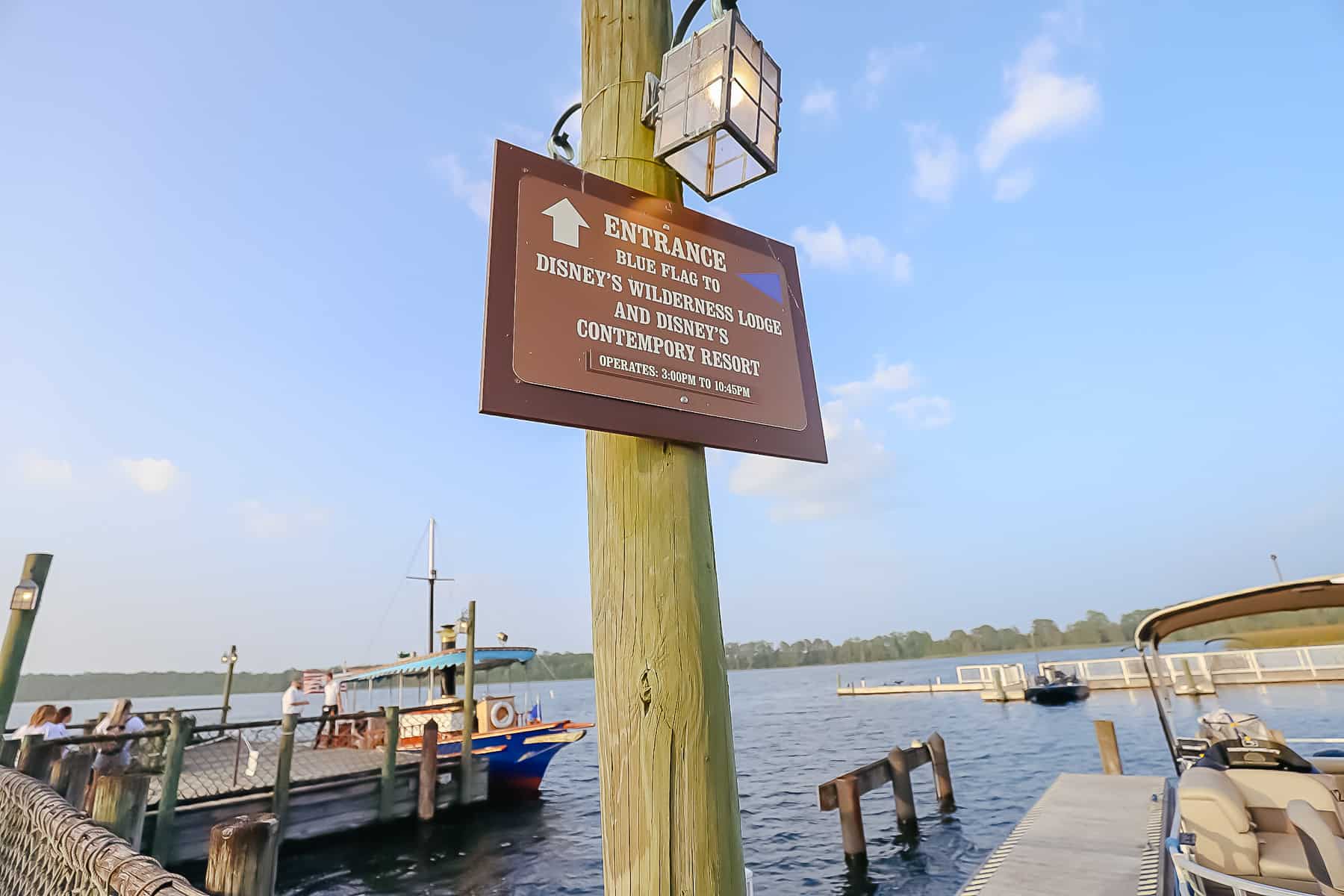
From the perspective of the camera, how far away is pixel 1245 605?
5.89 metres

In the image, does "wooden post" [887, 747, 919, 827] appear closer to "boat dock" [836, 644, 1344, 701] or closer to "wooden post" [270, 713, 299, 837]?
"wooden post" [270, 713, 299, 837]

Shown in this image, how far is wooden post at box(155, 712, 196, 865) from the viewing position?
10.0m

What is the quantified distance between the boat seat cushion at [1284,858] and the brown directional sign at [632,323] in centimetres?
447

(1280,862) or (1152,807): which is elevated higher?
(1280,862)

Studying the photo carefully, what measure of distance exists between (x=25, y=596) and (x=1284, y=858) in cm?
1243

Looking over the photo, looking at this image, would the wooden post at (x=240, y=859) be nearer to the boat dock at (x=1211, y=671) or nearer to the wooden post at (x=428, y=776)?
the wooden post at (x=428, y=776)

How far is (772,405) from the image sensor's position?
206 cm

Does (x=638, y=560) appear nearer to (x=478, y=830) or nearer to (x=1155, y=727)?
(x=478, y=830)

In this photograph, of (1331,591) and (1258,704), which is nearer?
(1331,591)

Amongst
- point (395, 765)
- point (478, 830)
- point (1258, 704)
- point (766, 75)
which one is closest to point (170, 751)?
point (395, 765)

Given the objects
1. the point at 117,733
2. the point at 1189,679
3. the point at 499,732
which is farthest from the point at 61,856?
the point at 1189,679

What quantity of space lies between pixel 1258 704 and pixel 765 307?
34619 millimetres

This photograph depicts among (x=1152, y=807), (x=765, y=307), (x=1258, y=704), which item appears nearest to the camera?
(x=765, y=307)

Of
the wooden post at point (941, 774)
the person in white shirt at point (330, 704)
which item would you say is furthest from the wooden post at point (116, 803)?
the wooden post at point (941, 774)
